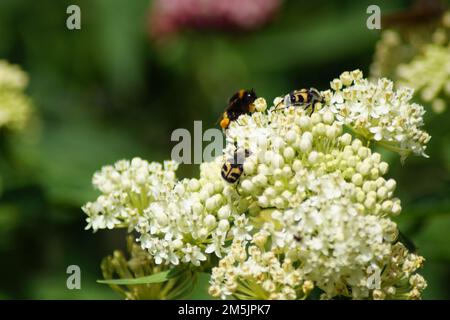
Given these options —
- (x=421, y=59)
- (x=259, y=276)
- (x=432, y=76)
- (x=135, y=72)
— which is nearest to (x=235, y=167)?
(x=259, y=276)

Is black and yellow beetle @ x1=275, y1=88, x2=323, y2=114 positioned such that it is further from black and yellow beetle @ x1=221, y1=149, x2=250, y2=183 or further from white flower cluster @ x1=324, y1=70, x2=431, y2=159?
black and yellow beetle @ x1=221, y1=149, x2=250, y2=183

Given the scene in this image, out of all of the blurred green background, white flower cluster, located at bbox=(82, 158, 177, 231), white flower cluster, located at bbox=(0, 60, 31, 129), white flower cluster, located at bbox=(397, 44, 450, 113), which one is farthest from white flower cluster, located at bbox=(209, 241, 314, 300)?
the blurred green background

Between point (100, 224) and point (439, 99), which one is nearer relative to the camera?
point (100, 224)

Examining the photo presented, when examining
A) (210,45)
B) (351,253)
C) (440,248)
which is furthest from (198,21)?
(351,253)

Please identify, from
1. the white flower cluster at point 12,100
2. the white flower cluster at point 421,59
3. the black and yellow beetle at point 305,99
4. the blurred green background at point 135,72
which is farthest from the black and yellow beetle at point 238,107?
the blurred green background at point 135,72

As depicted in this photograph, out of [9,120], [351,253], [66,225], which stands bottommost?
[351,253]

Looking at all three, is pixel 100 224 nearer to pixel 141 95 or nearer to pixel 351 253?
pixel 351 253
